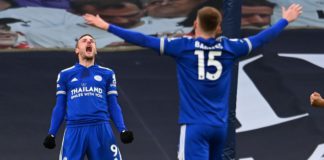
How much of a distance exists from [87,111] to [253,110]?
350 centimetres

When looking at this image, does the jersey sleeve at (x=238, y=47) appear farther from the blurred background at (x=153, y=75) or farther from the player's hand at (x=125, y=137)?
the blurred background at (x=153, y=75)

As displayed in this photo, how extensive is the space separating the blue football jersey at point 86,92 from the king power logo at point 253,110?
3.09m

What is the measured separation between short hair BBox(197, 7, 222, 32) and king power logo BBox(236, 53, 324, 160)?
4.56 meters

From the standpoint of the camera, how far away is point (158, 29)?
12.4m

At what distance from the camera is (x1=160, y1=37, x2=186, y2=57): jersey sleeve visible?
8.06 m

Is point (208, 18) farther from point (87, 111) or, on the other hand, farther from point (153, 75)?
point (153, 75)

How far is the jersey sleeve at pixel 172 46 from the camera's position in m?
8.06

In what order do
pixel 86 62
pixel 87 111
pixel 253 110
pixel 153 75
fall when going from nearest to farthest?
pixel 87 111 → pixel 86 62 → pixel 153 75 → pixel 253 110

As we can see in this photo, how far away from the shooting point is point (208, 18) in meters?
7.96

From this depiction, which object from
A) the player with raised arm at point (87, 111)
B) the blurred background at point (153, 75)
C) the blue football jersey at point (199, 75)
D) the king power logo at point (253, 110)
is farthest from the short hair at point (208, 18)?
the king power logo at point (253, 110)

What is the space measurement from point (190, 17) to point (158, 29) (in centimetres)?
43

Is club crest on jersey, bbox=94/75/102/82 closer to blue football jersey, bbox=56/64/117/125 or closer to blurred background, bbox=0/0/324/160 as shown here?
blue football jersey, bbox=56/64/117/125

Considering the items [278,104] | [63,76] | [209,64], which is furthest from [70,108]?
[278,104]

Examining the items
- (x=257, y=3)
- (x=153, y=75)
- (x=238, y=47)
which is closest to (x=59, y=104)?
(x=238, y=47)
